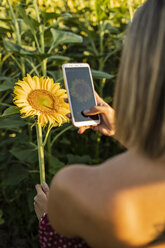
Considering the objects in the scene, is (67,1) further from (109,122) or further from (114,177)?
(114,177)

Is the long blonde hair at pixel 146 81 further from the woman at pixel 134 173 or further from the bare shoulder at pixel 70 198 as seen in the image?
the bare shoulder at pixel 70 198

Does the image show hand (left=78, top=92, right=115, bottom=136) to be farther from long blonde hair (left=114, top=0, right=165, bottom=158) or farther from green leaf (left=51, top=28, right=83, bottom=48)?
green leaf (left=51, top=28, right=83, bottom=48)

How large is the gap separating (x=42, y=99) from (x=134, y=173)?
28.7 inches

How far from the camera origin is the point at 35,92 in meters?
1.37

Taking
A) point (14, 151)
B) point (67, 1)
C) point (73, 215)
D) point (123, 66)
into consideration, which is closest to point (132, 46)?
point (123, 66)

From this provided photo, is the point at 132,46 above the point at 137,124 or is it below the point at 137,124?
above

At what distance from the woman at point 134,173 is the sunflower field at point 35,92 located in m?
0.62

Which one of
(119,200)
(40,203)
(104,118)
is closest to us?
(119,200)

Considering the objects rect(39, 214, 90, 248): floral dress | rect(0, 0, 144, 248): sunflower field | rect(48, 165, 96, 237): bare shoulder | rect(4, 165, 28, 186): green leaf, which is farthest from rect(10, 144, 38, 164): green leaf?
rect(48, 165, 96, 237): bare shoulder

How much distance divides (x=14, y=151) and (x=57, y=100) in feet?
2.02

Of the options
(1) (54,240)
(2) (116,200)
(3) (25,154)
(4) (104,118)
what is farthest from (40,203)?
(3) (25,154)

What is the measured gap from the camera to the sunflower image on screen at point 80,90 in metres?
1.21

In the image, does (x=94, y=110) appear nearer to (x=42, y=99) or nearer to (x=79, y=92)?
(x=79, y=92)

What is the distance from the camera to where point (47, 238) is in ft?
3.01
